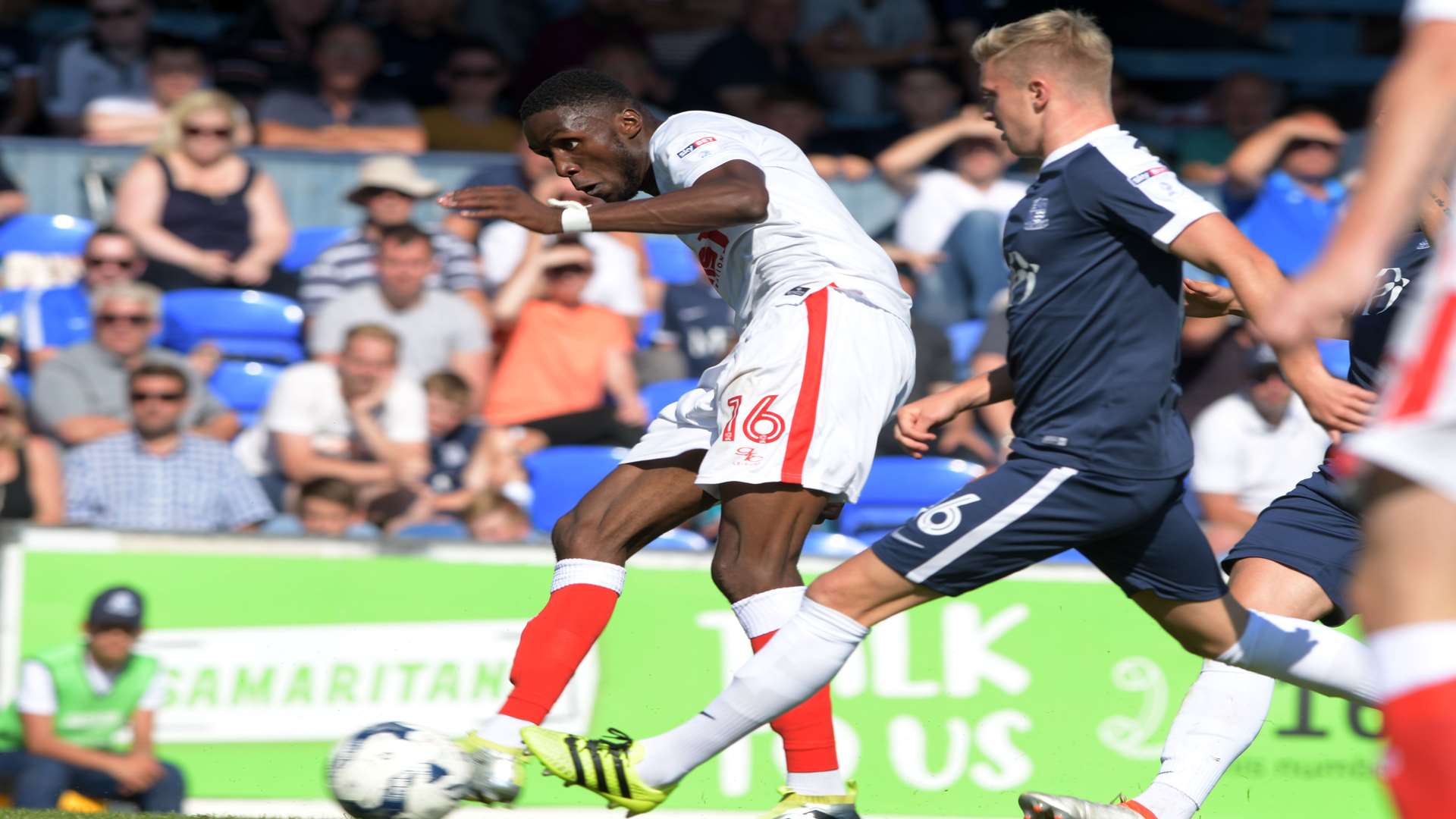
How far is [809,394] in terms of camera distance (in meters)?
4.58

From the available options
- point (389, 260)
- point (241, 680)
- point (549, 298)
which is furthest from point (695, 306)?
point (241, 680)

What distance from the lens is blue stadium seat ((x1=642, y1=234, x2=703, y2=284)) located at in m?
10.1

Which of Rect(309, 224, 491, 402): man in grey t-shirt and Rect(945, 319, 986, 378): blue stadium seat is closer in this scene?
Rect(309, 224, 491, 402): man in grey t-shirt

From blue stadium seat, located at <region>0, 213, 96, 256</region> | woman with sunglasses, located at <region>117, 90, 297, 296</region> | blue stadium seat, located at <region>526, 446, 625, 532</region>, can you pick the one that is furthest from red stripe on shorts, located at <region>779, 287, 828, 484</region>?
blue stadium seat, located at <region>0, 213, 96, 256</region>

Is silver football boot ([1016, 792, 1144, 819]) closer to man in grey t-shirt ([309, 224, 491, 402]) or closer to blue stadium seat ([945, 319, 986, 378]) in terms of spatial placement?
blue stadium seat ([945, 319, 986, 378])

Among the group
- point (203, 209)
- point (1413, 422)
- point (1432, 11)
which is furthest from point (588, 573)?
point (203, 209)

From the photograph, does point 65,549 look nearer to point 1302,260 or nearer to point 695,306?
point 695,306

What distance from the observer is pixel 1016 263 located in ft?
13.9

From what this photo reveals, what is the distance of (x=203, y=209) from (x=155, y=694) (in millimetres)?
3122

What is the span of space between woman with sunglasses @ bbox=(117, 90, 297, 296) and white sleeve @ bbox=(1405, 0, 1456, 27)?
25.0 ft

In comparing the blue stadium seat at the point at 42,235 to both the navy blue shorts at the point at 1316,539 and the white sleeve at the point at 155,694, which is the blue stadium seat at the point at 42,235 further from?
the navy blue shorts at the point at 1316,539

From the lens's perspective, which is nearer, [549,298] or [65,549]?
[65,549]

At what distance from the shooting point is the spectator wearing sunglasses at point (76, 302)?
28.4 feet

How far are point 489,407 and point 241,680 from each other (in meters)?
2.17
